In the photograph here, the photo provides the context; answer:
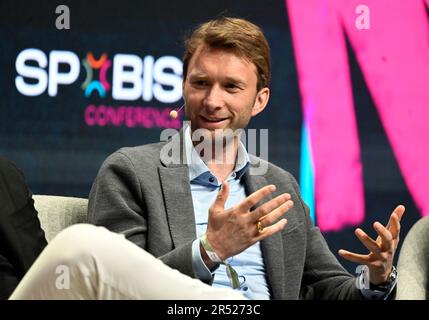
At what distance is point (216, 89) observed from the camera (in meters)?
2.54

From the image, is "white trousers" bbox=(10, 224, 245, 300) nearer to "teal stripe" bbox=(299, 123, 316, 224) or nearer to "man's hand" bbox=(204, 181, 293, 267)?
"man's hand" bbox=(204, 181, 293, 267)

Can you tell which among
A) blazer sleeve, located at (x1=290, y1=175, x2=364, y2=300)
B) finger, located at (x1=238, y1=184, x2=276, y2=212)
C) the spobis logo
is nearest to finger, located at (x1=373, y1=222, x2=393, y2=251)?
blazer sleeve, located at (x1=290, y1=175, x2=364, y2=300)

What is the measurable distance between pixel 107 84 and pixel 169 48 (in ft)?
1.03

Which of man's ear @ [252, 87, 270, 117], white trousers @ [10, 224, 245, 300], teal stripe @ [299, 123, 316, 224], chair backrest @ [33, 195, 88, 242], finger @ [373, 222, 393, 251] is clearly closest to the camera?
white trousers @ [10, 224, 245, 300]

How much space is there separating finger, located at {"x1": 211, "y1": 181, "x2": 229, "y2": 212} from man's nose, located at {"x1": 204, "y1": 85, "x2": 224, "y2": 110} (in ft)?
1.46

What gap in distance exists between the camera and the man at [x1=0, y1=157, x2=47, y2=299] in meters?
2.18

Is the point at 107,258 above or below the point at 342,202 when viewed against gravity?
above

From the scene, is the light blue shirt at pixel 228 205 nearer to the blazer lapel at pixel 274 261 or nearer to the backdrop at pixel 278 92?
the blazer lapel at pixel 274 261

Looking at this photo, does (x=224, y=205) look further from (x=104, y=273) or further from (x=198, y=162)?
(x=104, y=273)

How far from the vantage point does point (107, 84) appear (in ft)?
11.8

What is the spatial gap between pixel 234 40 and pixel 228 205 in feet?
1.61

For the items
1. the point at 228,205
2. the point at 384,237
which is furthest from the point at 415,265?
the point at 228,205
